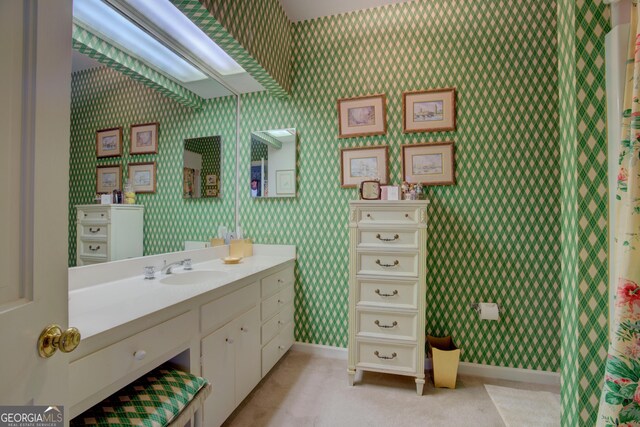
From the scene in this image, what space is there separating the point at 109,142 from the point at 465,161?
8.42 feet

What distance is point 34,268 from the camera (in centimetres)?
61

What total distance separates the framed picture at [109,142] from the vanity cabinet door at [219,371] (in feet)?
3.89

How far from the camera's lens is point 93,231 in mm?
1447

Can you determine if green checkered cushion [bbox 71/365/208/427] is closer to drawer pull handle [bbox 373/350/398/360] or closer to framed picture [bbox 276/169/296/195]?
drawer pull handle [bbox 373/350/398/360]

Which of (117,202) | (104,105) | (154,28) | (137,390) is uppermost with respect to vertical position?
(154,28)

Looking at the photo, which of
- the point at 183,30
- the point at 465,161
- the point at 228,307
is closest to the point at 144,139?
the point at 183,30

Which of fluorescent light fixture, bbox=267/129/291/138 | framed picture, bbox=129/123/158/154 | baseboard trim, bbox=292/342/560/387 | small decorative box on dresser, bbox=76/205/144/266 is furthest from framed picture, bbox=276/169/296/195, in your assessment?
baseboard trim, bbox=292/342/560/387

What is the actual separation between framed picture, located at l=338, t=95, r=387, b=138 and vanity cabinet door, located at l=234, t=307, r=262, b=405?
174 centimetres

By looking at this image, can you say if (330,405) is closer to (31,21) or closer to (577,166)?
(577,166)

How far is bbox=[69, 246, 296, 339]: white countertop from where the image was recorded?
3.32ft

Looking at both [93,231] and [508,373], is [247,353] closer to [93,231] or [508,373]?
[93,231]

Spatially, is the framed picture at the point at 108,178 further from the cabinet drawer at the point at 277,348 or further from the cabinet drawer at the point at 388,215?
the cabinet drawer at the point at 388,215

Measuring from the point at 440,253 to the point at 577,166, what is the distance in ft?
3.86

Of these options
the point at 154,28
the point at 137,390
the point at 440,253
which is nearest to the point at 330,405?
the point at 137,390
